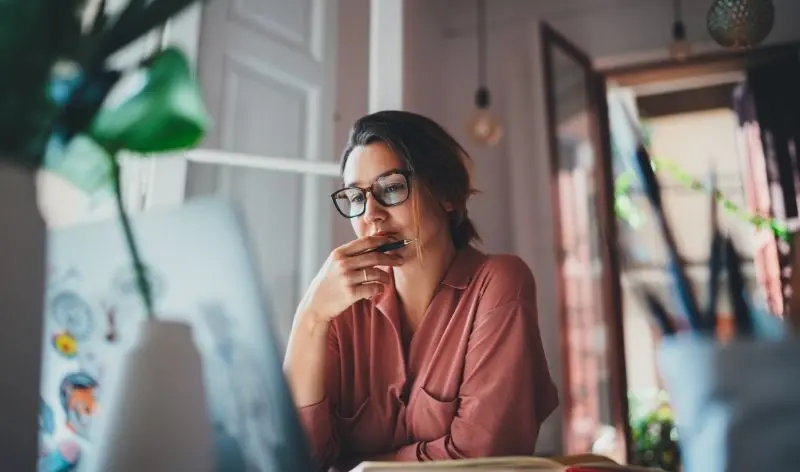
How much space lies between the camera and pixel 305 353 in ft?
2.02

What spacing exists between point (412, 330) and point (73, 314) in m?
0.39

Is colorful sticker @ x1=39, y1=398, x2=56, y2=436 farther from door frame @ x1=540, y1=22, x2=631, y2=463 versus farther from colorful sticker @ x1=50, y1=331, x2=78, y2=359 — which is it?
door frame @ x1=540, y1=22, x2=631, y2=463

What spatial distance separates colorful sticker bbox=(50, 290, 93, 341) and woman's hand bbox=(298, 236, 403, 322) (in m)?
0.25

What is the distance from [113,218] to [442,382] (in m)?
0.37

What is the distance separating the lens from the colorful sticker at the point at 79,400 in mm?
385

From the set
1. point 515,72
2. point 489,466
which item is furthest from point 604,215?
point 489,466

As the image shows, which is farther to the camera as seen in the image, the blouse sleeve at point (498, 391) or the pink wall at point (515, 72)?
the pink wall at point (515, 72)

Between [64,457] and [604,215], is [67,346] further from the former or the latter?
[604,215]

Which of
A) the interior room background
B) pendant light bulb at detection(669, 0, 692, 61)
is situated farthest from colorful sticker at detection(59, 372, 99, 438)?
pendant light bulb at detection(669, 0, 692, 61)

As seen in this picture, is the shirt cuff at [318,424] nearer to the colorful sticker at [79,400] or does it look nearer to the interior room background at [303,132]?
the interior room background at [303,132]

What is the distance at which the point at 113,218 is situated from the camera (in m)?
0.41

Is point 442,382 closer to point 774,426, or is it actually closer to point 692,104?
point 774,426

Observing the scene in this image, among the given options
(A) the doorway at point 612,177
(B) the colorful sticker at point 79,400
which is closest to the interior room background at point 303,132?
(B) the colorful sticker at point 79,400

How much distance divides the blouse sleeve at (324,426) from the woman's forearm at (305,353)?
13mm
